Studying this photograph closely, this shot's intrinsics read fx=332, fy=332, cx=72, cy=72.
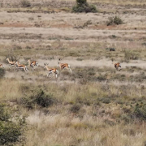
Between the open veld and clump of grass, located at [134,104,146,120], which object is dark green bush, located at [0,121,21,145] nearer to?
the open veld

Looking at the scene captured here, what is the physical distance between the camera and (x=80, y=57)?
1171 inches

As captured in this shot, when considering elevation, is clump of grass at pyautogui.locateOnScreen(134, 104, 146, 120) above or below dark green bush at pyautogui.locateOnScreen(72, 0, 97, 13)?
below

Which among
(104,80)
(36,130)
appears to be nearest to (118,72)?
(104,80)

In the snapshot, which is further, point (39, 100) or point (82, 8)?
point (82, 8)

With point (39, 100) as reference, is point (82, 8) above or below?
above

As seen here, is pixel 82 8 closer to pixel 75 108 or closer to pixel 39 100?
pixel 39 100

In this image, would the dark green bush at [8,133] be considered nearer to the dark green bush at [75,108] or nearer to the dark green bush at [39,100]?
the dark green bush at [75,108]

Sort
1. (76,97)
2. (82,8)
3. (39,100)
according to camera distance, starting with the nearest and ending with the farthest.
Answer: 1. (39,100)
2. (76,97)
3. (82,8)

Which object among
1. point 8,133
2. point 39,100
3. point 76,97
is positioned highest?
point 8,133

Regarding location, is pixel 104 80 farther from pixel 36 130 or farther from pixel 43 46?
pixel 43 46

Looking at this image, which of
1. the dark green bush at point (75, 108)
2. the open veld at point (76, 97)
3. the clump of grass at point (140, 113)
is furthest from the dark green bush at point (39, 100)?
the clump of grass at point (140, 113)

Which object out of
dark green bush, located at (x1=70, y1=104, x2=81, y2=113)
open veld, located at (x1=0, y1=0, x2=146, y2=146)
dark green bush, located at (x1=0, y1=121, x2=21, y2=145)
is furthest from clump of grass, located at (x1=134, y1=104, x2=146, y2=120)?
dark green bush, located at (x1=0, y1=121, x2=21, y2=145)

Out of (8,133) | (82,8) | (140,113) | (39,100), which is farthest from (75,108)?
(82,8)

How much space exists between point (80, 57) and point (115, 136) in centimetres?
2097
